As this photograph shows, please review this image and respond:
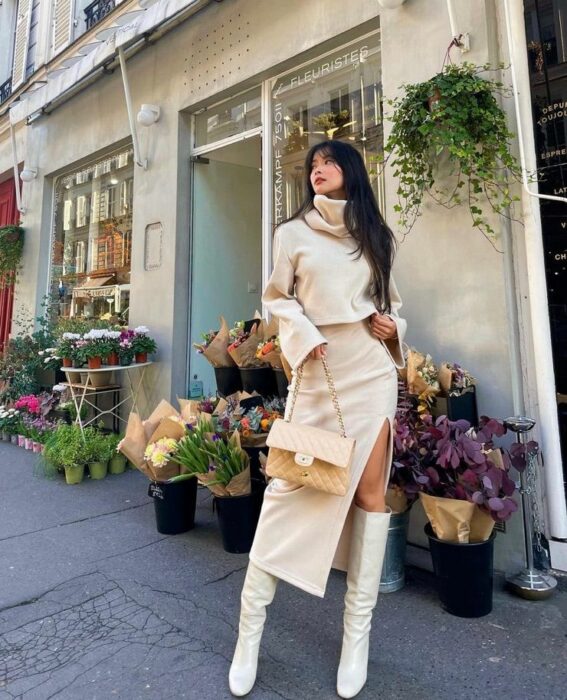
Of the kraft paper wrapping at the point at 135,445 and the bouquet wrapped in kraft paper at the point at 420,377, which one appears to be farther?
the kraft paper wrapping at the point at 135,445

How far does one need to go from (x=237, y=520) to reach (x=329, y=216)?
6.57 ft

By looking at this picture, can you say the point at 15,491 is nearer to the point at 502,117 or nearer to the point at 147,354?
the point at 147,354

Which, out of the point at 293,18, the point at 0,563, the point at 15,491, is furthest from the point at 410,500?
the point at 293,18

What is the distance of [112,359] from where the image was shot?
5.15m

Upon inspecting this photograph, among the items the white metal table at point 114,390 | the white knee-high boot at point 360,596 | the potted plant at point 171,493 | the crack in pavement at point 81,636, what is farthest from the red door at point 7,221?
the white knee-high boot at point 360,596

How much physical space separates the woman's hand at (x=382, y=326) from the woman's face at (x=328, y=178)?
546 millimetres

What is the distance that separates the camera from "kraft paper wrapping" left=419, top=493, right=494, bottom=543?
2.32 m

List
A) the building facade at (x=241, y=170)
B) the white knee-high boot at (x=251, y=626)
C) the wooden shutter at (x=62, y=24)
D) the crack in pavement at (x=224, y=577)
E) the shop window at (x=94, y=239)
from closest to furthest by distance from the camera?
the white knee-high boot at (x=251, y=626), the crack in pavement at (x=224, y=577), the building facade at (x=241, y=170), the shop window at (x=94, y=239), the wooden shutter at (x=62, y=24)

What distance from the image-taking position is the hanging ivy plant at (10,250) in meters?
7.83

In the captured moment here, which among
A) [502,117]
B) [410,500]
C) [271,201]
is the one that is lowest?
[410,500]

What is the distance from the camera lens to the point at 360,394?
1930 mm

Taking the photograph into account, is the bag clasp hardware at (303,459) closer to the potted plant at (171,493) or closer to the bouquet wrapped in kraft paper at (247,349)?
the potted plant at (171,493)

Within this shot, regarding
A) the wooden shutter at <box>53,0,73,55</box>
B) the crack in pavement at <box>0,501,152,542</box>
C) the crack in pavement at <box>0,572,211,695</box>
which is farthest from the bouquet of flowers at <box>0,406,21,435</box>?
the wooden shutter at <box>53,0,73,55</box>

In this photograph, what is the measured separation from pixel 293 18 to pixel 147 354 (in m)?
3.68
